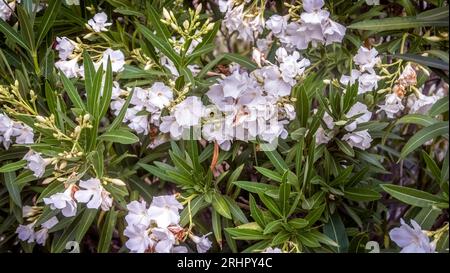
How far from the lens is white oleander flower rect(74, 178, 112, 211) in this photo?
1531mm

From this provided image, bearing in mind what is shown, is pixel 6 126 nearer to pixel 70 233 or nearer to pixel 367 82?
pixel 70 233

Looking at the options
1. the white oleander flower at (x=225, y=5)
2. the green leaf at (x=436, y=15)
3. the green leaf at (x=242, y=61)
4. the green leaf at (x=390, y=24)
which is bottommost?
the green leaf at (x=242, y=61)

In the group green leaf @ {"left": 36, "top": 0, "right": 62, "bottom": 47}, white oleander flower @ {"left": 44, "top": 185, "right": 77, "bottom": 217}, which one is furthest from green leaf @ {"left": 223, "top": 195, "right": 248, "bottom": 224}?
green leaf @ {"left": 36, "top": 0, "right": 62, "bottom": 47}

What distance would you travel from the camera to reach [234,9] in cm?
182

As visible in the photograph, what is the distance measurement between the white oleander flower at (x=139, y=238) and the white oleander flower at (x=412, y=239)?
65cm

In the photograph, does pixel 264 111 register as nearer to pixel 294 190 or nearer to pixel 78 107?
pixel 294 190

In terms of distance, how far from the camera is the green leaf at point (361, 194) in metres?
1.61

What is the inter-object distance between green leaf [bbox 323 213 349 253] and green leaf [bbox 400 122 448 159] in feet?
1.12

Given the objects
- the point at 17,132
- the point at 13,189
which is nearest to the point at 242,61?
the point at 17,132

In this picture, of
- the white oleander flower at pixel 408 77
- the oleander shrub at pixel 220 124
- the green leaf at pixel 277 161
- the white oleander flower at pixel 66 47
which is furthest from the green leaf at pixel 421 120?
the white oleander flower at pixel 66 47

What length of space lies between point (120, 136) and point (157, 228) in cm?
29

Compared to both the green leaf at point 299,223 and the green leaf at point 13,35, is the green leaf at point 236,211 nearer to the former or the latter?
the green leaf at point 299,223

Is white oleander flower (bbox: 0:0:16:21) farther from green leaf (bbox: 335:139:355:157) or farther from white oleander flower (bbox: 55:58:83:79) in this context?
green leaf (bbox: 335:139:355:157)
